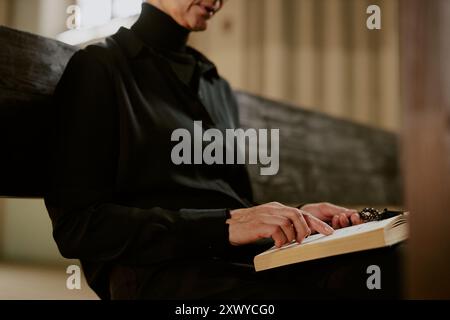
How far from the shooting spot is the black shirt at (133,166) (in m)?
0.61

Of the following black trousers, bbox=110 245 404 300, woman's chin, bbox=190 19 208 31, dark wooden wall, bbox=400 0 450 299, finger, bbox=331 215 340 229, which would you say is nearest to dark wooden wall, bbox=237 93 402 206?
woman's chin, bbox=190 19 208 31

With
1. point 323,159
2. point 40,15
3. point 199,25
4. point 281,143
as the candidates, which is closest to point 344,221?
point 199,25

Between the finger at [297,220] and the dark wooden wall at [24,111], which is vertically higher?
the dark wooden wall at [24,111]

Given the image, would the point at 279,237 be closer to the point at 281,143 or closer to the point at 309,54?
the point at 281,143

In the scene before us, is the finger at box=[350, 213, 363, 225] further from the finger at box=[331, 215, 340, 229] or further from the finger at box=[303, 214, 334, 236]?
the finger at box=[303, 214, 334, 236]

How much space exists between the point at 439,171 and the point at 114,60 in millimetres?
501

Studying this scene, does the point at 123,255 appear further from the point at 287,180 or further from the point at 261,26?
the point at 261,26

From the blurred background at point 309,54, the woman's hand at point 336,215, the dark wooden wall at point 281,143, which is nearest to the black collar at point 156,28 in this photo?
the dark wooden wall at point 281,143

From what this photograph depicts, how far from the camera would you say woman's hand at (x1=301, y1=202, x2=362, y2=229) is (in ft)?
2.36

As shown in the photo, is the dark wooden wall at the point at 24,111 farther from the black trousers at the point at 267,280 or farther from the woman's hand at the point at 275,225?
the woman's hand at the point at 275,225

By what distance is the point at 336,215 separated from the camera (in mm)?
743

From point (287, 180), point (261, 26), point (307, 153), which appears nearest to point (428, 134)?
point (287, 180)

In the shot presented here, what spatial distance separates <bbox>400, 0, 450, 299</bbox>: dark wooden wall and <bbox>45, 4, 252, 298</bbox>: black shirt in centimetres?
27

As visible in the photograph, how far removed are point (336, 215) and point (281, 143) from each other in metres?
0.64
